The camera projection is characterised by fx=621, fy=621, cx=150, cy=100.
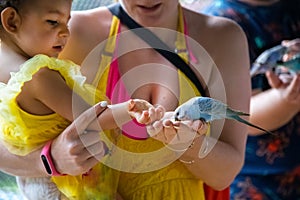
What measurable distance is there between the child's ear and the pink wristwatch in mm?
124

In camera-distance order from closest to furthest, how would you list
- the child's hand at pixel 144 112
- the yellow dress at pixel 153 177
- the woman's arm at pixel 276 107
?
the child's hand at pixel 144 112, the yellow dress at pixel 153 177, the woman's arm at pixel 276 107

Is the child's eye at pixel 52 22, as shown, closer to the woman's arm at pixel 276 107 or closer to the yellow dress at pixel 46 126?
the yellow dress at pixel 46 126

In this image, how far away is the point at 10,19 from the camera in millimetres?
617

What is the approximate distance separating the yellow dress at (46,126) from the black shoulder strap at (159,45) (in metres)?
0.13

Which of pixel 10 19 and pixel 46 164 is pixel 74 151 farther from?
pixel 10 19

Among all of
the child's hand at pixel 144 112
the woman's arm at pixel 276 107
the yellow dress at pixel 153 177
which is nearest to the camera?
the child's hand at pixel 144 112

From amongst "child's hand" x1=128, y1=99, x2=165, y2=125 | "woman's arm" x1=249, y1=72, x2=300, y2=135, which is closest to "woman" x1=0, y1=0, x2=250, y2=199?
"child's hand" x1=128, y1=99, x2=165, y2=125

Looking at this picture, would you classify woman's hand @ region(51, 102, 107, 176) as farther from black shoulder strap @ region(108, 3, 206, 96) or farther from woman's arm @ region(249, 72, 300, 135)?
woman's arm @ region(249, 72, 300, 135)

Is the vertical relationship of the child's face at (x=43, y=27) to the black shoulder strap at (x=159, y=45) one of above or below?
above

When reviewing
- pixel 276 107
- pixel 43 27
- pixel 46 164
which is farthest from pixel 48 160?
pixel 276 107

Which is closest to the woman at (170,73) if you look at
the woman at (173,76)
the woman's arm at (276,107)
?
the woman at (173,76)

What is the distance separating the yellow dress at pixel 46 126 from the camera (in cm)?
62

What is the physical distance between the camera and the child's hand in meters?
0.56

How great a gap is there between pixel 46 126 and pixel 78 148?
4cm
